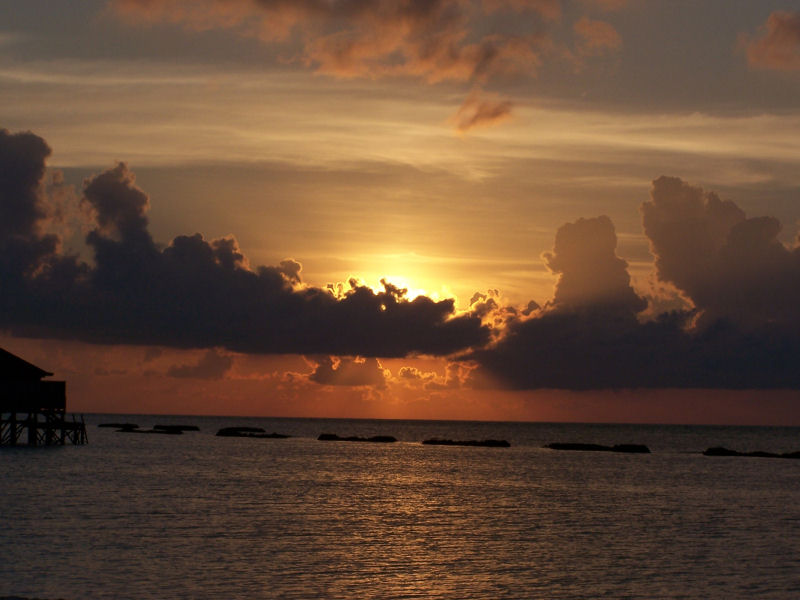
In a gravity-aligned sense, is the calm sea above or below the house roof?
below

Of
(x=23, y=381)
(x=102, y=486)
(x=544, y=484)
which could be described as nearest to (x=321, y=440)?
(x=23, y=381)

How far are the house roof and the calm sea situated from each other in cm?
829

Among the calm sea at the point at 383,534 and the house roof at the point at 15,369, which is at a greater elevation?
the house roof at the point at 15,369

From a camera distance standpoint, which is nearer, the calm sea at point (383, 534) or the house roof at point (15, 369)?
the calm sea at point (383, 534)

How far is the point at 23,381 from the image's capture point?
9956cm

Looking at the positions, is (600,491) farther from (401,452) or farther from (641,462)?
(401,452)

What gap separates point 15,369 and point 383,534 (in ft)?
200

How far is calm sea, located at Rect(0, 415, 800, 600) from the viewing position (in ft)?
118

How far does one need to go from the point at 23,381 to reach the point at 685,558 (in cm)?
7418

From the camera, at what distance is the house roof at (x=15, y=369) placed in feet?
323

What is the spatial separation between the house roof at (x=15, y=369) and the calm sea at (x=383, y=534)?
8.29m

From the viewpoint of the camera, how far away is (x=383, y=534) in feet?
163

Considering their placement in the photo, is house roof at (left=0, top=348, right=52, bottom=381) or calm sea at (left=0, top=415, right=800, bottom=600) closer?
calm sea at (left=0, top=415, right=800, bottom=600)

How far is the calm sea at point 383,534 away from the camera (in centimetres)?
3606
